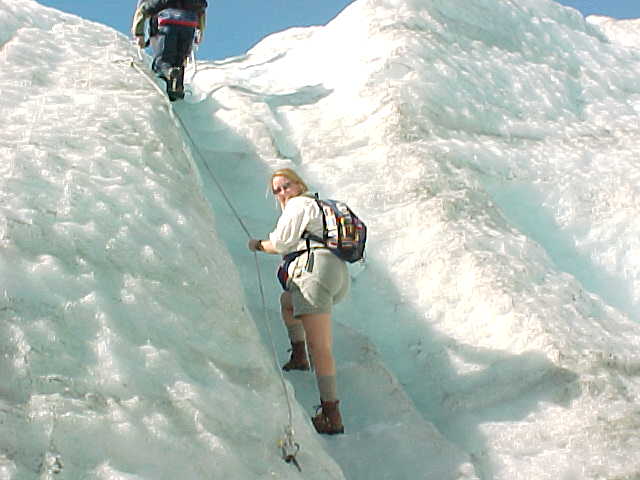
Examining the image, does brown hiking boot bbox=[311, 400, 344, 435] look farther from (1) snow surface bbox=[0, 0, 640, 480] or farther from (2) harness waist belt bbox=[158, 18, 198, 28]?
(2) harness waist belt bbox=[158, 18, 198, 28]

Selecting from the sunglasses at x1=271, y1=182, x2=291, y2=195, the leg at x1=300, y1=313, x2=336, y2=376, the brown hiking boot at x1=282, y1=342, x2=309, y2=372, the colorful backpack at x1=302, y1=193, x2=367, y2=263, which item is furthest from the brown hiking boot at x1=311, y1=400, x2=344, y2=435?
the sunglasses at x1=271, y1=182, x2=291, y2=195

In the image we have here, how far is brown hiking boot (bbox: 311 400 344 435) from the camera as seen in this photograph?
3.61 metres

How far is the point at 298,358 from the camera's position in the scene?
411 cm

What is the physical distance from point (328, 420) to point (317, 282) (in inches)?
30.0

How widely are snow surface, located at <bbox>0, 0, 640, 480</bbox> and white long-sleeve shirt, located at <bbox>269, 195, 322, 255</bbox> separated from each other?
0.44m

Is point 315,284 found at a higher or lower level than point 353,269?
higher

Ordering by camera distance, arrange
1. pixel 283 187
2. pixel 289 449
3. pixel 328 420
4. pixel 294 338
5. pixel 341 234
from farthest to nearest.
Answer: pixel 294 338 → pixel 283 187 → pixel 328 420 → pixel 341 234 → pixel 289 449

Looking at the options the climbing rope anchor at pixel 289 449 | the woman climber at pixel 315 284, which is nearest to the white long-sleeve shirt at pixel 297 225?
the woman climber at pixel 315 284

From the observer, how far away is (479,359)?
183 inches

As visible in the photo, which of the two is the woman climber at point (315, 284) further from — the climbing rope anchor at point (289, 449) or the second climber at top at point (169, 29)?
the second climber at top at point (169, 29)

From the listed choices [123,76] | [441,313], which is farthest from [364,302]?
[123,76]

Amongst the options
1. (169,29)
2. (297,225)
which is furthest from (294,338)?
(169,29)

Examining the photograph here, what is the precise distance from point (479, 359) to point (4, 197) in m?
3.14

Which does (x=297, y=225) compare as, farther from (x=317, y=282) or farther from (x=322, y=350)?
(x=322, y=350)
